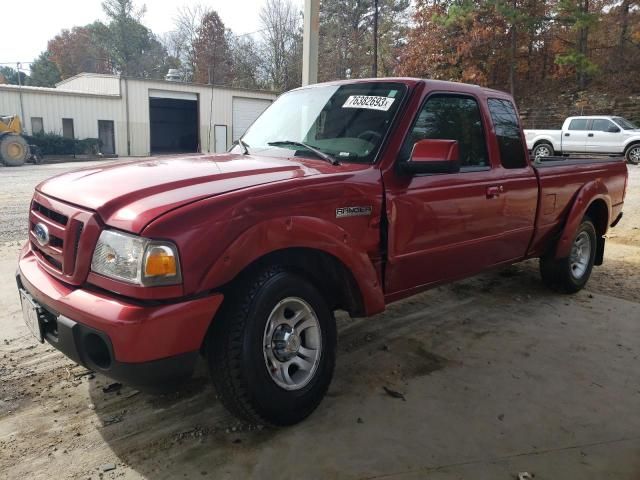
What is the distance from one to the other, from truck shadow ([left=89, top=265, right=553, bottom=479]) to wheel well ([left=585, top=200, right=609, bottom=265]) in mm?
1713

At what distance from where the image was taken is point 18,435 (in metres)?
2.67

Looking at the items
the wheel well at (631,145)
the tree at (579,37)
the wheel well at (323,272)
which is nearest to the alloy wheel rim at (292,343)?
the wheel well at (323,272)

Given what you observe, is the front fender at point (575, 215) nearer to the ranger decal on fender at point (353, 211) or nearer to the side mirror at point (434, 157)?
the side mirror at point (434, 157)

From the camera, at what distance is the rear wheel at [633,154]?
18.9 m

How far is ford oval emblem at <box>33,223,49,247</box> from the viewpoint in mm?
2693

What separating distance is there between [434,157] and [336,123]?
0.76 meters

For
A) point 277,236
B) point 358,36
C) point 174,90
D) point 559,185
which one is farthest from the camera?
point 358,36

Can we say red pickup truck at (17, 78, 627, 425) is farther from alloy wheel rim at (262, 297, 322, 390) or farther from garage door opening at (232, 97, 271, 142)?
garage door opening at (232, 97, 271, 142)

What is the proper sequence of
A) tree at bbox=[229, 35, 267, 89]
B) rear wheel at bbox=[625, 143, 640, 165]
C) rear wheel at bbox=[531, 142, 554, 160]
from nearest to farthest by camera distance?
rear wheel at bbox=[625, 143, 640, 165], rear wheel at bbox=[531, 142, 554, 160], tree at bbox=[229, 35, 267, 89]

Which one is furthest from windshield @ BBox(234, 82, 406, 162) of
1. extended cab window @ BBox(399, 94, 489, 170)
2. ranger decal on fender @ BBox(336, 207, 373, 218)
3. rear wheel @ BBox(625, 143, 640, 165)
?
rear wheel @ BBox(625, 143, 640, 165)

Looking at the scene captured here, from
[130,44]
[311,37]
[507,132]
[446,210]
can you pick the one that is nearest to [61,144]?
[311,37]

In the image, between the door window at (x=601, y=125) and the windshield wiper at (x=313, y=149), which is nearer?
the windshield wiper at (x=313, y=149)

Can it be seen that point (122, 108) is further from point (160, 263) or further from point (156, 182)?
point (160, 263)

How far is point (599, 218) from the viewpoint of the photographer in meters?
5.52
